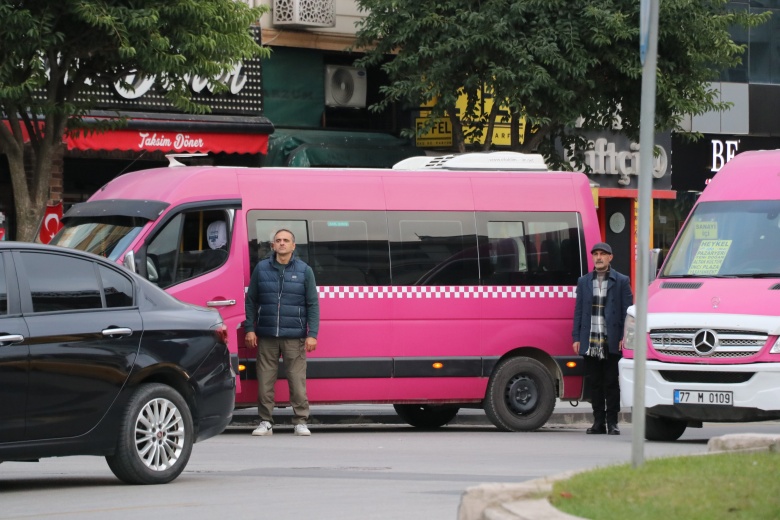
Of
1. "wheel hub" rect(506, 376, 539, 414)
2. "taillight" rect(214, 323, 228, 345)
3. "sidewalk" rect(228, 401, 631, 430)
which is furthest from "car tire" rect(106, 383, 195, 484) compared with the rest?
"sidewalk" rect(228, 401, 631, 430)

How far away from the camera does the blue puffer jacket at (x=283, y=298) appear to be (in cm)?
1516

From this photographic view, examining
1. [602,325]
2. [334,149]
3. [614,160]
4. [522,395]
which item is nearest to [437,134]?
[334,149]

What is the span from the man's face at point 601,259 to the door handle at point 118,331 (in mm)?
6482

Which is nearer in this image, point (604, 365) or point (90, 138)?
point (604, 365)

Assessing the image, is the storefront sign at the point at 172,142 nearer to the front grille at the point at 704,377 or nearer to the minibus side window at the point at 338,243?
the minibus side window at the point at 338,243

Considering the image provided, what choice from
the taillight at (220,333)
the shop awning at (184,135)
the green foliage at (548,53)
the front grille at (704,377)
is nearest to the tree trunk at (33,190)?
the shop awning at (184,135)

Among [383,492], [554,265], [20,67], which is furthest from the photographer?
[20,67]

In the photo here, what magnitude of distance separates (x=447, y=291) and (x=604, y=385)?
179cm

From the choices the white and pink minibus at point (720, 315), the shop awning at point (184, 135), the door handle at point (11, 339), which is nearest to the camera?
the door handle at point (11, 339)

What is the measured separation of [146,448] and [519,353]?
21.5 ft

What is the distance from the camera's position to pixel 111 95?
23031 mm

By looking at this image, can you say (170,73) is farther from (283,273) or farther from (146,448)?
(146,448)

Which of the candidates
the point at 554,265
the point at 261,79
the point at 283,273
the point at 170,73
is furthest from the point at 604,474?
the point at 261,79

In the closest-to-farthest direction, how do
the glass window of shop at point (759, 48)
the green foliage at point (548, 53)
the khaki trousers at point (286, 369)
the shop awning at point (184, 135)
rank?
the khaki trousers at point (286, 369), the shop awning at point (184, 135), the green foliage at point (548, 53), the glass window of shop at point (759, 48)
